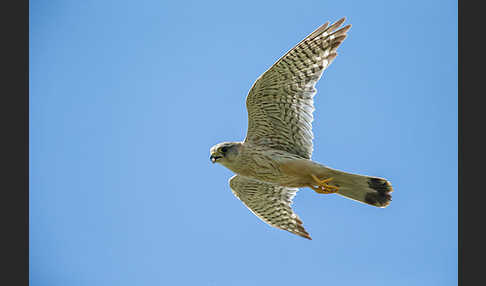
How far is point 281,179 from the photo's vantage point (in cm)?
658

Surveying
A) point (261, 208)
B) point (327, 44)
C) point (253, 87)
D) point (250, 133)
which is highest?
point (327, 44)

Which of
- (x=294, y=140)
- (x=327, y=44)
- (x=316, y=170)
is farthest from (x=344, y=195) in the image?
(x=327, y=44)

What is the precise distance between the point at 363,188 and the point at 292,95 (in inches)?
61.3

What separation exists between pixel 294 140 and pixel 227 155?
3.22 feet

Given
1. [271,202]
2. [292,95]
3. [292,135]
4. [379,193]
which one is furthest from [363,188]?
[271,202]

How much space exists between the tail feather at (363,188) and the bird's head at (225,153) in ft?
4.20

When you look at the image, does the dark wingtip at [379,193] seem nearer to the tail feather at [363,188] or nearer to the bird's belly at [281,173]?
the tail feather at [363,188]

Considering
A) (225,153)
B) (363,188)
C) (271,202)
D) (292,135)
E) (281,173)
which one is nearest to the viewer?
(363,188)

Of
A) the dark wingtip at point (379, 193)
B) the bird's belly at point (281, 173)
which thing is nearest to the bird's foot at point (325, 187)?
the bird's belly at point (281, 173)

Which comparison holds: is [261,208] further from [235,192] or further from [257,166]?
[257,166]

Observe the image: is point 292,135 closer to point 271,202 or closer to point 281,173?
point 281,173

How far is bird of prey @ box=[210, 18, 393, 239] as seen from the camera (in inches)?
249

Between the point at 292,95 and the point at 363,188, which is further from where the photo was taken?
the point at 292,95

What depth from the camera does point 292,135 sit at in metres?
6.82
